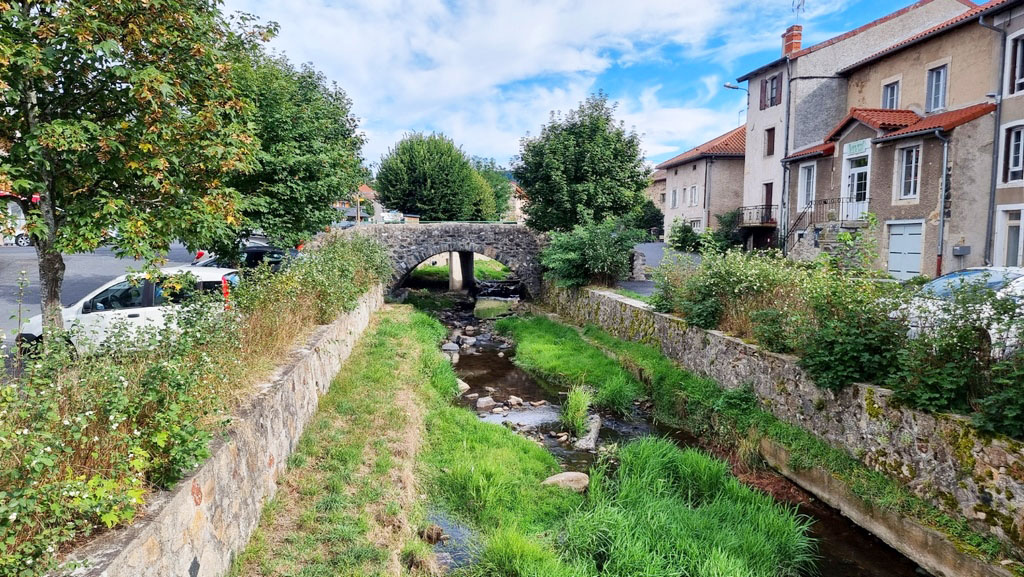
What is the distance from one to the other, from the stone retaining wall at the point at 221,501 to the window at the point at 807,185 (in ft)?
67.8

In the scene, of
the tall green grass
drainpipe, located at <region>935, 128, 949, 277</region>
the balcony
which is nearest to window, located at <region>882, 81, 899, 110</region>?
drainpipe, located at <region>935, 128, 949, 277</region>

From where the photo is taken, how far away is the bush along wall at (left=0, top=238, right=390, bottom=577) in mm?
2643

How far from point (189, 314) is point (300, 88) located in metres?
11.0

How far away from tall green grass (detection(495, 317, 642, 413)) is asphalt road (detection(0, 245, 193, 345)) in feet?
29.6

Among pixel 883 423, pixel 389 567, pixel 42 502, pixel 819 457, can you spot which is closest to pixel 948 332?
pixel 883 423

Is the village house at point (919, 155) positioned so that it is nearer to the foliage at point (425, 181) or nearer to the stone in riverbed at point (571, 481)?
the stone in riverbed at point (571, 481)

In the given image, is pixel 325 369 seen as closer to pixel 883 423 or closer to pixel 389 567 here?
pixel 389 567

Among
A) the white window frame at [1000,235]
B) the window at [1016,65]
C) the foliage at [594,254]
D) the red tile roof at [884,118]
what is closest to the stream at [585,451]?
the foliage at [594,254]

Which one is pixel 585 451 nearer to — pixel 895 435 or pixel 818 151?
pixel 895 435

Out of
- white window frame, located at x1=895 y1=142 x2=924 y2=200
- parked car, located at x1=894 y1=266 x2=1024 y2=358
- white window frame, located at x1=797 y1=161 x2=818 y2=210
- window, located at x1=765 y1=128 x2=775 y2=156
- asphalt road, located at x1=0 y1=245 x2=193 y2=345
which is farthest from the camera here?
window, located at x1=765 y1=128 x2=775 y2=156

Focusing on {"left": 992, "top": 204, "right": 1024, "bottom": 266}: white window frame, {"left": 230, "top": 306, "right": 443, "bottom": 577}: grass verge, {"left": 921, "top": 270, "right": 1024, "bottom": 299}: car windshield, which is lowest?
{"left": 230, "top": 306, "right": 443, "bottom": 577}: grass verge

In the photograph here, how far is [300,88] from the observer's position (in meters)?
14.8

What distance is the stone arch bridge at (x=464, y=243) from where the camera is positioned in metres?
21.8

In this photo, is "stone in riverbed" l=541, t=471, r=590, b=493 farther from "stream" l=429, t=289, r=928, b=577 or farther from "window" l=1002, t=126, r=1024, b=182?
"window" l=1002, t=126, r=1024, b=182
